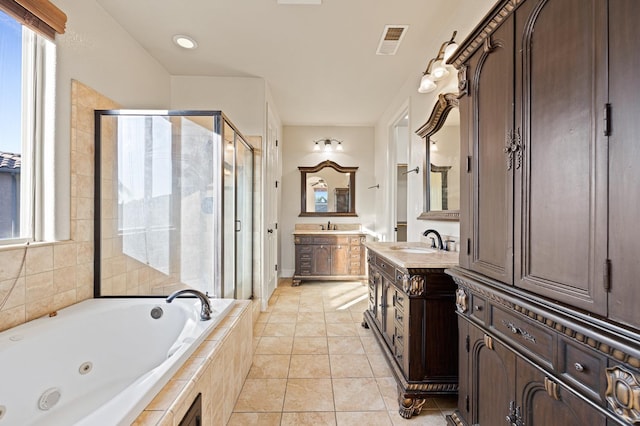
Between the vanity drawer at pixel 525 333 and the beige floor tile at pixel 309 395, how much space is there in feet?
3.60

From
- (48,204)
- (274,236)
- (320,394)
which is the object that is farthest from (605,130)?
(274,236)

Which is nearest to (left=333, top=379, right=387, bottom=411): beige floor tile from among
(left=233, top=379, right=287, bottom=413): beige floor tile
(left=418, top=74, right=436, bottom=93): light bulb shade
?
(left=233, top=379, right=287, bottom=413): beige floor tile

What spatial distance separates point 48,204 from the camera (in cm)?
165

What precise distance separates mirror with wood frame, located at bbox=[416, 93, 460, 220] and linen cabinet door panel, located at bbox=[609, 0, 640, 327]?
4.43 feet

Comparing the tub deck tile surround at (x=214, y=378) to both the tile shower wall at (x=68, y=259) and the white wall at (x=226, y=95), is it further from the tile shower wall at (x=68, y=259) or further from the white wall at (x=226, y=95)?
the white wall at (x=226, y=95)

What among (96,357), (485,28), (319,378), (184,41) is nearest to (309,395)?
(319,378)

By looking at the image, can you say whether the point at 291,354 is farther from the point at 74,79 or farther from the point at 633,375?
the point at 74,79

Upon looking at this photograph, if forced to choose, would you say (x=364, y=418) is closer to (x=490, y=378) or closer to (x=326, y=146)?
(x=490, y=378)

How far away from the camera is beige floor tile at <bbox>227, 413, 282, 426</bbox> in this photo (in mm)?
1493

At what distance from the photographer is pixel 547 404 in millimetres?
821

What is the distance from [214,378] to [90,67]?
216cm

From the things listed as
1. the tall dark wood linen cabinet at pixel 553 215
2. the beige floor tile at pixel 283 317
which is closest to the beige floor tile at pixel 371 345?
the beige floor tile at pixel 283 317

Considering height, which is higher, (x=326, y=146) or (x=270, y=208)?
(x=326, y=146)

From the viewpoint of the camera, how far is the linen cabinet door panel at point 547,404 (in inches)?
27.7
